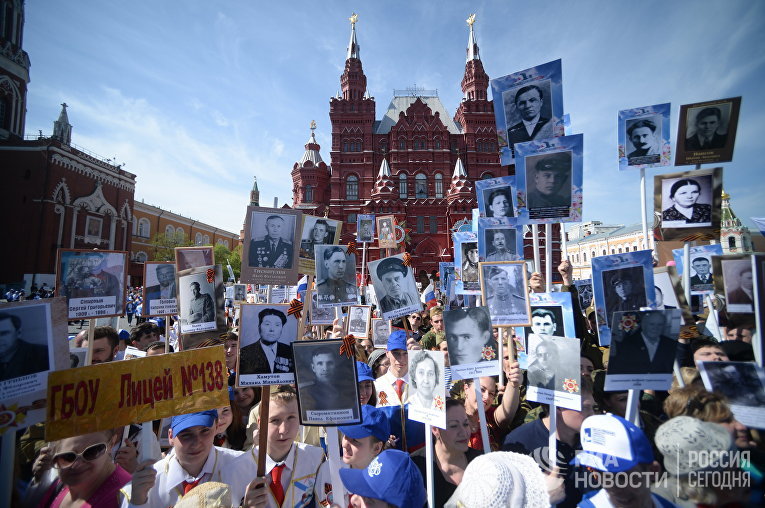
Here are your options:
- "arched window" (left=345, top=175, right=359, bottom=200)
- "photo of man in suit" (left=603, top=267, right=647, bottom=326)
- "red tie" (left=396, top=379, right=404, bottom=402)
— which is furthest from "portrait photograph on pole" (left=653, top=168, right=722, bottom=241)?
"arched window" (left=345, top=175, right=359, bottom=200)

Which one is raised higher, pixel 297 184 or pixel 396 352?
pixel 297 184

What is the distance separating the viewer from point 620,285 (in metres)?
3.56

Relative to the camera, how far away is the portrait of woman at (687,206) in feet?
11.3

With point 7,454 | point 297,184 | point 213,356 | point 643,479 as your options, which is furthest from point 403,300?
point 297,184

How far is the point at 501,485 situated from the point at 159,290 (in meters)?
5.60

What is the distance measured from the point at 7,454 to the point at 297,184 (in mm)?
37162

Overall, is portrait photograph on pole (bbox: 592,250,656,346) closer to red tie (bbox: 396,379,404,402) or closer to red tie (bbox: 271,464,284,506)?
red tie (bbox: 396,379,404,402)

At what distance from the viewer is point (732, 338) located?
402 centimetres

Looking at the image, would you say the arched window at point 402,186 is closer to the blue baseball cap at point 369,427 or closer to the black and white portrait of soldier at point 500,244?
the black and white portrait of soldier at point 500,244

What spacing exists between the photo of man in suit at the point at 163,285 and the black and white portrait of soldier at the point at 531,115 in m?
5.38

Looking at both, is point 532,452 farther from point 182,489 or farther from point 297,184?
point 297,184

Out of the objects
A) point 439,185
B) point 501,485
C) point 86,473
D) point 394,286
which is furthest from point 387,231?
point 439,185

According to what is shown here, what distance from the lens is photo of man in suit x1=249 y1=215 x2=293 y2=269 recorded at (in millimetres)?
3650


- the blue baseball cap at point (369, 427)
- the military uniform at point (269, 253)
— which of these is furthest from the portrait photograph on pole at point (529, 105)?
the blue baseball cap at point (369, 427)
